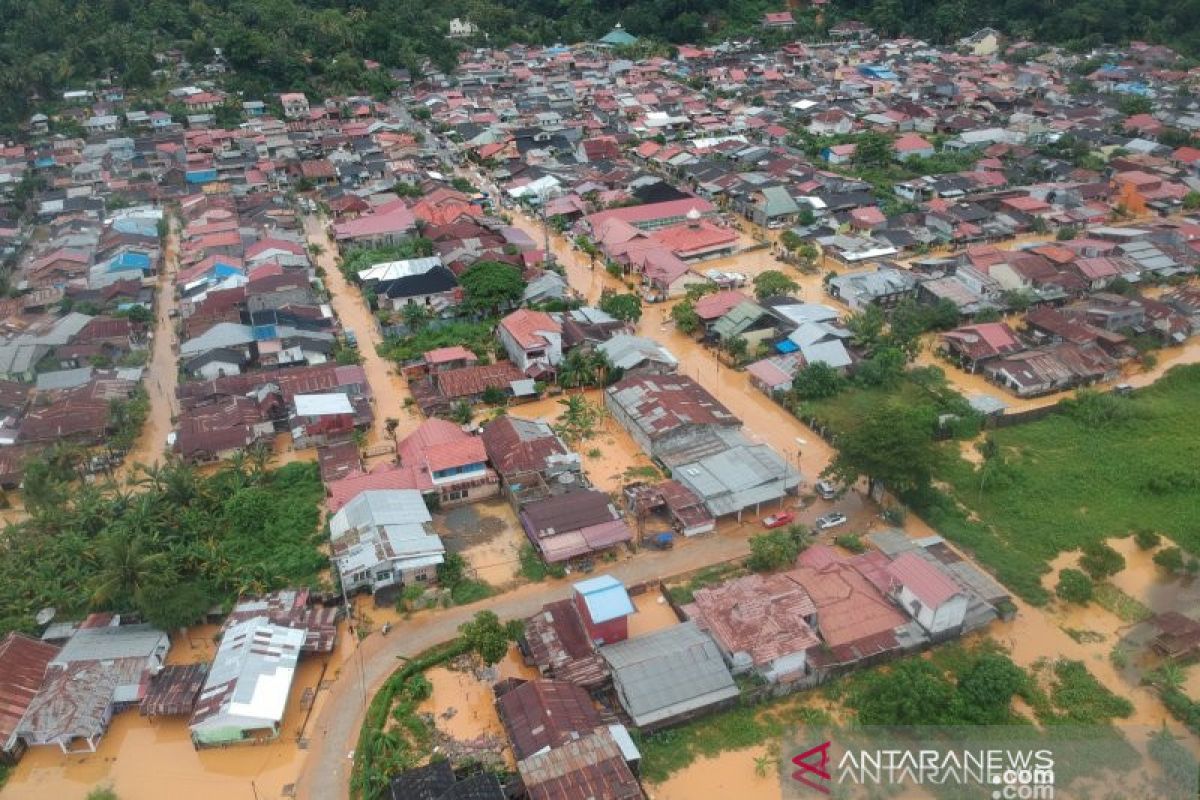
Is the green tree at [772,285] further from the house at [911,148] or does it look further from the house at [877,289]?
the house at [911,148]

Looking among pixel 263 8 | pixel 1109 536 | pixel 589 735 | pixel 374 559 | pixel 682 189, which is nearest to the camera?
pixel 589 735

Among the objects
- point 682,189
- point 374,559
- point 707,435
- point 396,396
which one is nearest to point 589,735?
point 374,559

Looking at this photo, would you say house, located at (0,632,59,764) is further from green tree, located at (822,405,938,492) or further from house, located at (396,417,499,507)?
green tree, located at (822,405,938,492)

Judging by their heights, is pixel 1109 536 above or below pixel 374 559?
below

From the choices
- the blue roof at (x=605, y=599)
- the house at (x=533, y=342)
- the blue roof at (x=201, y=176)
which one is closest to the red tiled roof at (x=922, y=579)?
the blue roof at (x=605, y=599)

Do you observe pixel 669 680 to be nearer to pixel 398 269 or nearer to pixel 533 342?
pixel 533 342

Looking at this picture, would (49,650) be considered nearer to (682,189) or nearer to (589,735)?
(589,735)

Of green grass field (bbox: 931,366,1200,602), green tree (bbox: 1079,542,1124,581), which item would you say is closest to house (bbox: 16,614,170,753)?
green grass field (bbox: 931,366,1200,602)
